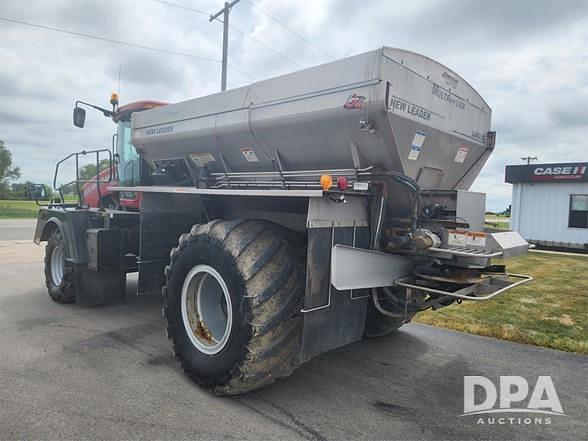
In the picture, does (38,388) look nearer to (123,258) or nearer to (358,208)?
(123,258)

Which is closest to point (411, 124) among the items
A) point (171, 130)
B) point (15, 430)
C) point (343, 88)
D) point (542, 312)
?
point (343, 88)

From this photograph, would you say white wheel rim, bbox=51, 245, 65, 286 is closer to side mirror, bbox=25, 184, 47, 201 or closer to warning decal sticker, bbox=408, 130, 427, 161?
side mirror, bbox=25, 184, 47, 201

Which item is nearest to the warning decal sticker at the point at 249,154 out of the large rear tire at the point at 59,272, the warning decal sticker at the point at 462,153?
the warning decal sticker at the point at 462,153

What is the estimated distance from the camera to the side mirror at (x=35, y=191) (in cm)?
725

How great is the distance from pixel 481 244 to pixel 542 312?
394 centimetres

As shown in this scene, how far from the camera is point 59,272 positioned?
21.5 feet

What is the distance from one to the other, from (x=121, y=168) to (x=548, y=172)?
17048 millimetres

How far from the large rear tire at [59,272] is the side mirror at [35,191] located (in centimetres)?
104

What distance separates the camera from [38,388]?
11.5ft

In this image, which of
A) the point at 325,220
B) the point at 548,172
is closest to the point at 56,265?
the point at 325,220

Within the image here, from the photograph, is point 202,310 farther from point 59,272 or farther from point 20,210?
point 20,210

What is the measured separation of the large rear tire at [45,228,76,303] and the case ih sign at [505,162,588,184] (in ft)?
58.3

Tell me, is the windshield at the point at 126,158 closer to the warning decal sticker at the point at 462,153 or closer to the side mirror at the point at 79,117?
the side mirror at the point at 79,117

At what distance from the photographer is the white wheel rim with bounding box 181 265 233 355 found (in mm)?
3826
